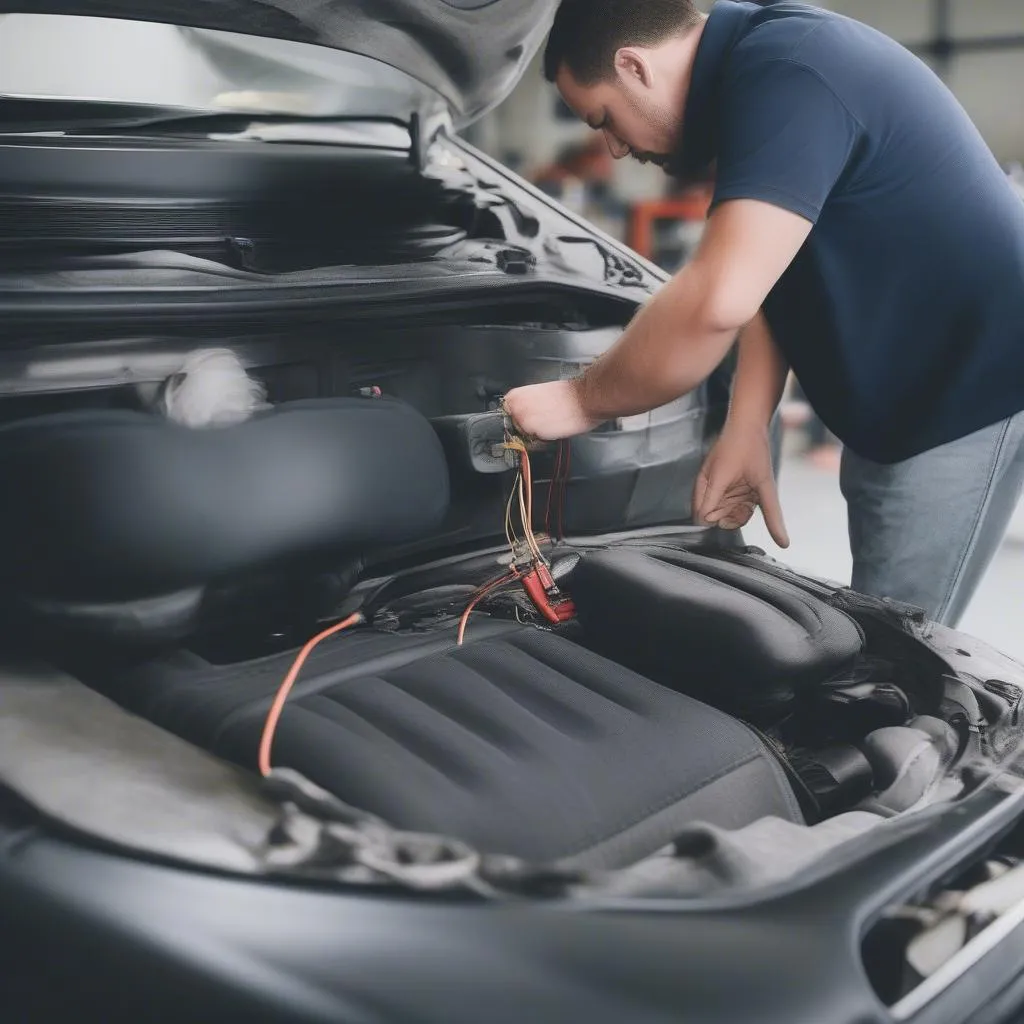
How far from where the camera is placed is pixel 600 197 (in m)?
6.05

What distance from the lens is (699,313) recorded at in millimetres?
1169

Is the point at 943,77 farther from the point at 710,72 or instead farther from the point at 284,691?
the point at 284,691

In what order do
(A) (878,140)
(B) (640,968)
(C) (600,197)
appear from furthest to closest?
(C) (600,197), (A) (878,140), (B) (640,968)

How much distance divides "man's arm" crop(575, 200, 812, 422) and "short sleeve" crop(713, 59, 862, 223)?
18mm

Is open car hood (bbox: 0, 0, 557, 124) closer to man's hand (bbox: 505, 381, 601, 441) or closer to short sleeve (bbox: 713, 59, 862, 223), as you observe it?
short sleeve (bbox: 713, 59, 862, 223)

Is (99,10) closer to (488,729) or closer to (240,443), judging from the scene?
(240,443)

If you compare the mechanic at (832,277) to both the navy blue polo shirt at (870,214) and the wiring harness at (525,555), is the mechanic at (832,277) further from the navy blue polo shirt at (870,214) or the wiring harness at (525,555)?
the wiring harness at (525,555)

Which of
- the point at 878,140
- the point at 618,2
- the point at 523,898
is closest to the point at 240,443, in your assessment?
the point at 523,898

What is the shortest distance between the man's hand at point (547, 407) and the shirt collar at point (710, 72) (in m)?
0.34

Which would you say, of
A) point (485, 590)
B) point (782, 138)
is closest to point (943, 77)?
point (782, 138)

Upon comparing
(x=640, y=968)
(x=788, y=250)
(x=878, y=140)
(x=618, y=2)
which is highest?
(x=618, y=2)

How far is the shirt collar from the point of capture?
1.27m

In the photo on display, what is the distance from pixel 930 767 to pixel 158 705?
0.73m

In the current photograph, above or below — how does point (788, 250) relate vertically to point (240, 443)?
above
